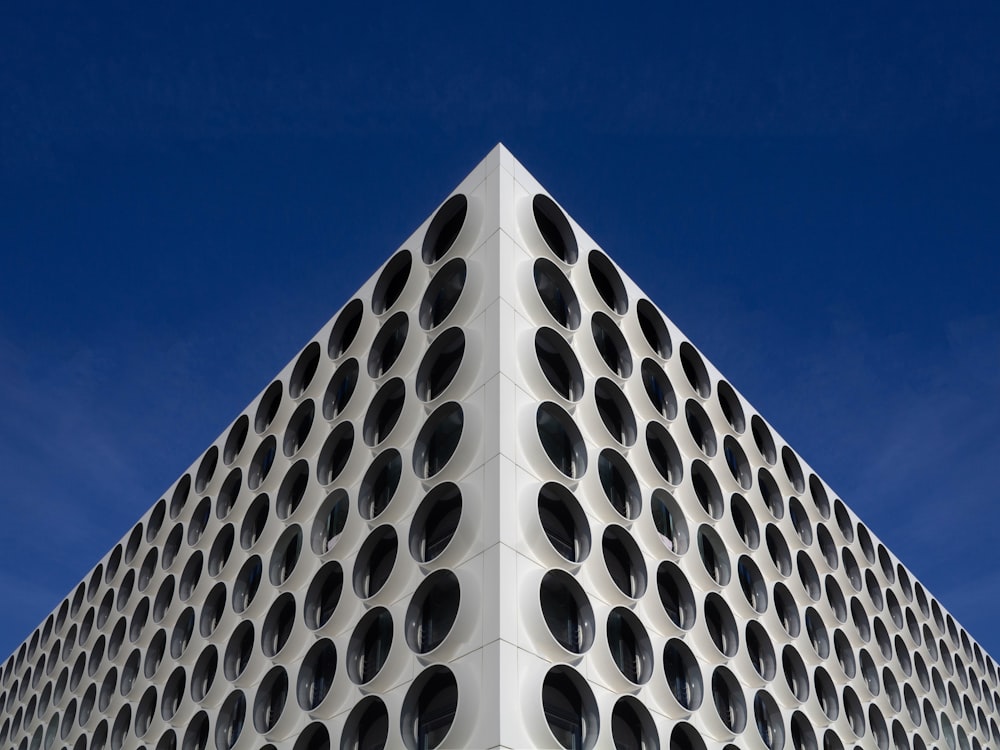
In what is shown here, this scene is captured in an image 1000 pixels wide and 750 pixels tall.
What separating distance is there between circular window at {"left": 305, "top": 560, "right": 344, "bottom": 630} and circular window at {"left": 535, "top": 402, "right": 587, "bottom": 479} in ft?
21.7

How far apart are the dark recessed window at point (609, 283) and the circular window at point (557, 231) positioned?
157cm

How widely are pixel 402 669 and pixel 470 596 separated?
8.43 feet

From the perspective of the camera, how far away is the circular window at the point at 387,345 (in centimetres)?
2756

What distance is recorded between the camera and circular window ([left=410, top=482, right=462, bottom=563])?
22344mm

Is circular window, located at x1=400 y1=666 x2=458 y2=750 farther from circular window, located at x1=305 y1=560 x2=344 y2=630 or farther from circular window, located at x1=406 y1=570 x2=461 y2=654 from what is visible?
circular window, located at x1=305 y1=560 x2=344 y2=630

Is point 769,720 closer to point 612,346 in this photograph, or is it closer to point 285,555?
point 612,346

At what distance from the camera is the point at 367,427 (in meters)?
26.6

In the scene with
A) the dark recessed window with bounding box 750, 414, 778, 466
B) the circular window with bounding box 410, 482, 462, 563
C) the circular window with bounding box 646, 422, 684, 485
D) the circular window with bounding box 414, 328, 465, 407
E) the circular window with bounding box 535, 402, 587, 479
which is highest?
the dark recessed window with bounding box 750, 414, 778, 466

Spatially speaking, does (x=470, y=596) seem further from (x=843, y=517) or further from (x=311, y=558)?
(x=843, y=517)

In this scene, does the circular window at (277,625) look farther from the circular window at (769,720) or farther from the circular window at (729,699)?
the circular window at (769,720)

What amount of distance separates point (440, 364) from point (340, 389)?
5.72 meters

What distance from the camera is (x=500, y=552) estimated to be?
19.8m

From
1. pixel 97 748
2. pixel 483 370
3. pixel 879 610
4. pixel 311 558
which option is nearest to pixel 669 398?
pixel 483 370

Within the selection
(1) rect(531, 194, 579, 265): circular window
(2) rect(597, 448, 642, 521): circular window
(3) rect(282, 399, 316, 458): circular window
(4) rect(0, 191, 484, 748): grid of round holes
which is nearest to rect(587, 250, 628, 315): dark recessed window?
(1) rect(531, 194, 579, 265): circular window
